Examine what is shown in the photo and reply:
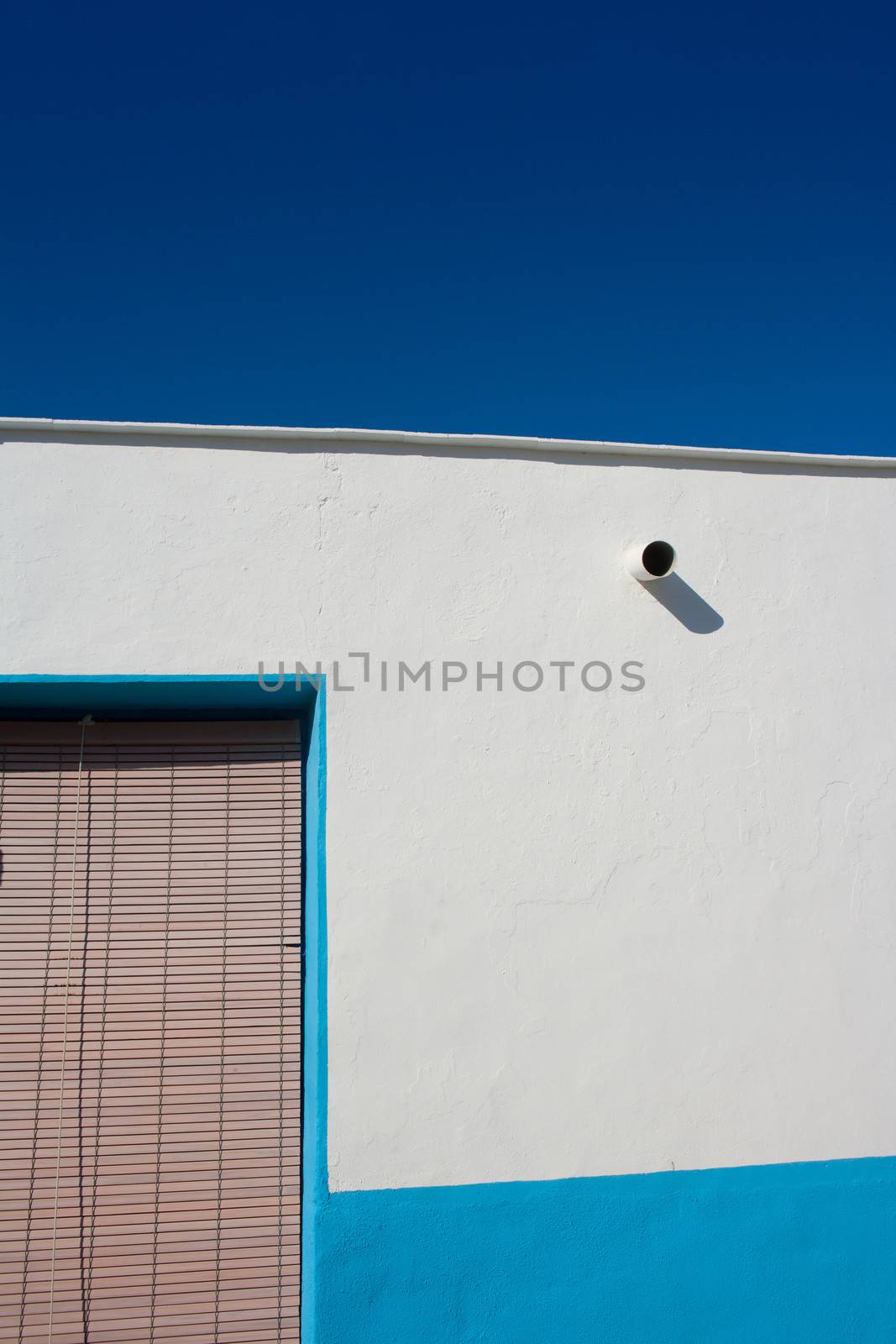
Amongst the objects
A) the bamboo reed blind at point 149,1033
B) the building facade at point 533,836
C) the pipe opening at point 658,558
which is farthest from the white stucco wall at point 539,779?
the bamboo reed blind at point 149,1033

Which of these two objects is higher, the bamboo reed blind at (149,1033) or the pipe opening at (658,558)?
the pipe opening at (658,558)

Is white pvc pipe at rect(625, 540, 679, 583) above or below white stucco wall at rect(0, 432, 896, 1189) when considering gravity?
above

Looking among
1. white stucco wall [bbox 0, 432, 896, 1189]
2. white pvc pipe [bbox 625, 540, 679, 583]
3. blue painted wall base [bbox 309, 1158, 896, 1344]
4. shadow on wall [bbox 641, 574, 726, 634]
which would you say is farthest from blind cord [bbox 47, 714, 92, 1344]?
shadow on wall [bbox 641, 574, 726, 634]

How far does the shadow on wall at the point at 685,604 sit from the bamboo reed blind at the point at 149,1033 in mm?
1773

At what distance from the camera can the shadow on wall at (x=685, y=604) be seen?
4.29 meters

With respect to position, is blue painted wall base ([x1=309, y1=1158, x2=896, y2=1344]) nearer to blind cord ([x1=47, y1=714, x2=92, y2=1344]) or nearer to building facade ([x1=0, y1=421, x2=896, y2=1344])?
building facade ([x1=0, y1=421, x2=896, y2=1344])

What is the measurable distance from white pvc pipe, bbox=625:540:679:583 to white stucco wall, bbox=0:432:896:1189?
0.10 m

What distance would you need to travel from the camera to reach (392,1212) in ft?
11.8

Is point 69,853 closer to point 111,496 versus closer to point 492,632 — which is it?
point 111,496

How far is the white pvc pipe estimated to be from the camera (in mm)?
4168

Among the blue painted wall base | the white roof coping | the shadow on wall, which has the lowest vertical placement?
the blue painted wall base

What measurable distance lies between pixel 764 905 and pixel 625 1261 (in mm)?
1491

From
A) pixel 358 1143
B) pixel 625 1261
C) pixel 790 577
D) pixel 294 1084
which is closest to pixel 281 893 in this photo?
pixel 294 1084

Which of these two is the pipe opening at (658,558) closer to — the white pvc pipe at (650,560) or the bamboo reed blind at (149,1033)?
the white pvc pipe at (650,560)
